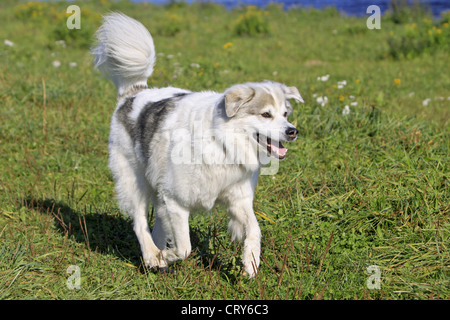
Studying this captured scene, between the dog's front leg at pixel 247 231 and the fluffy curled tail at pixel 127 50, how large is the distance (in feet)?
4.87

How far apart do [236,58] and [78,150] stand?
19.2 ft

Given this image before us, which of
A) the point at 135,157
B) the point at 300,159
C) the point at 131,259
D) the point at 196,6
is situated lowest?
the point at 131,259

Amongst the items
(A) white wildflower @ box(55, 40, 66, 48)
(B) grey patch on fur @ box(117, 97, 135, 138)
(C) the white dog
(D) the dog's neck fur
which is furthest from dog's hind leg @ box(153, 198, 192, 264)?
(A) white wildflower @ box(55, 40, 66, 48)

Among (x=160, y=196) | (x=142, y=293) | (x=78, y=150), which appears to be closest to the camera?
(x=142, y=293)

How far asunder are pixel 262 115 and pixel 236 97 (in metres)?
0.23

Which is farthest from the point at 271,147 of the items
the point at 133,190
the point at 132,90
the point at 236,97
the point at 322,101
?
the point at 322,101

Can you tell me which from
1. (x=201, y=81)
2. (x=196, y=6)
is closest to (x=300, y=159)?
(x=201, y=81)

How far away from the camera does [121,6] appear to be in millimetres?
19797

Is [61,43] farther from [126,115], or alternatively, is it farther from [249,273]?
[249,273]

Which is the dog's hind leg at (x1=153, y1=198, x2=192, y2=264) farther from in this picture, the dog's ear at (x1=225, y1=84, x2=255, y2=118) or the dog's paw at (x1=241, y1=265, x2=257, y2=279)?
the dog's ear at (x1=225, y1=84, x2=255, y2=118)

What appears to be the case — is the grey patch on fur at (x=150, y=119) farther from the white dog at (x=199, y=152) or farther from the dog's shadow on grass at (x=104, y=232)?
the dog's shadow on grass at (x=104, y=232)

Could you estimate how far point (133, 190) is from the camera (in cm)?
415

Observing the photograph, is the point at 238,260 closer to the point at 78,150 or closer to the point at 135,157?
the point at 135,157

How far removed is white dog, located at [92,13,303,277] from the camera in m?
3.40
